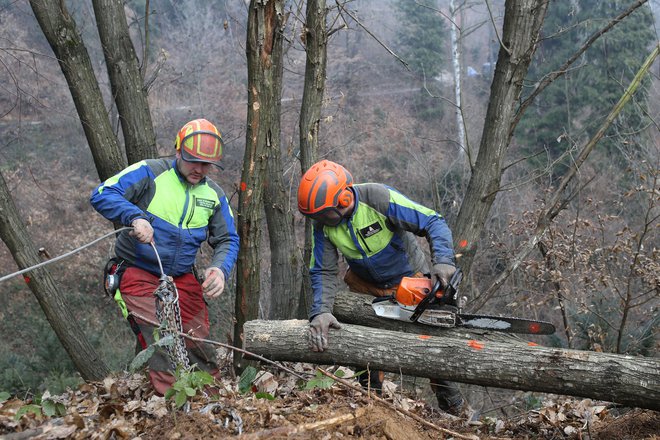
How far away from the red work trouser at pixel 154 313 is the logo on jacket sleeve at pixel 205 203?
24.2 inches

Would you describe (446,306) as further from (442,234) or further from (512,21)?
(512,21)

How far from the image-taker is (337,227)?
4.84 meters

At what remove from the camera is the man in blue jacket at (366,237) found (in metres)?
4.49

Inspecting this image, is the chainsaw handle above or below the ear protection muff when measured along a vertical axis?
below

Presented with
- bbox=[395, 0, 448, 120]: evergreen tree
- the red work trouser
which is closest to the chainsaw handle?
the red work trouser

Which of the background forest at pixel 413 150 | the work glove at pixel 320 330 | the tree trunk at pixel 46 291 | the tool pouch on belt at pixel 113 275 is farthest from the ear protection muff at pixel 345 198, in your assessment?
the tree trunk at pixel 46 291

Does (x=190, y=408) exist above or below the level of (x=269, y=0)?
below

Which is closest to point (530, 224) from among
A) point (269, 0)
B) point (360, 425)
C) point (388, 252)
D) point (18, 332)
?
point (388, 252)

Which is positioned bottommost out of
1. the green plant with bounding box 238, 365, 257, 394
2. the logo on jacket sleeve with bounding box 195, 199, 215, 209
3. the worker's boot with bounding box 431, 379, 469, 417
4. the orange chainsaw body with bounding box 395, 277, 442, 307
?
the worker's boot with bounding box 431, 379, 469, 417

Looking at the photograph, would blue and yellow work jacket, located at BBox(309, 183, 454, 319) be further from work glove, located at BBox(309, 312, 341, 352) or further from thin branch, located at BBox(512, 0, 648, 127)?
thin branch, located at BBox(512, 0, 648, 127)

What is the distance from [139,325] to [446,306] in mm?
2403

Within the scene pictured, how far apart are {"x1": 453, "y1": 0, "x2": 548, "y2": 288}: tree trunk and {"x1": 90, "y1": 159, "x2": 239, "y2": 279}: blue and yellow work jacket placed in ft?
8.90

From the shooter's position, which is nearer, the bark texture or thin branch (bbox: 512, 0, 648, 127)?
the bark texture

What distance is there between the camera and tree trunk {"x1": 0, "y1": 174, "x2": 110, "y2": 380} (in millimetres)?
5996
